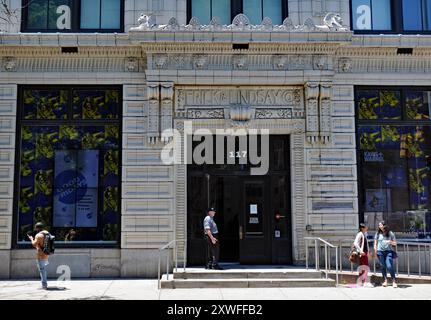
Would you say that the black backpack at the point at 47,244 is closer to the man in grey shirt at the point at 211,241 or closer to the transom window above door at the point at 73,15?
the man in grey shirt at the point at 211,241

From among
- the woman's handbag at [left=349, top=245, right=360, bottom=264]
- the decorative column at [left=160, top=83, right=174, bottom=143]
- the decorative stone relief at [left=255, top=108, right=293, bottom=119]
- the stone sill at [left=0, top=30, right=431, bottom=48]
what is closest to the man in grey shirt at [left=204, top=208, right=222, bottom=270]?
the decorative column at [left=160, top=83, right=174, bottom=143]

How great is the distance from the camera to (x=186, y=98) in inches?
615

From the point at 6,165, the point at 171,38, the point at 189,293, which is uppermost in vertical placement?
the point at 171,38

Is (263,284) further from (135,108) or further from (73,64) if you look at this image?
(73,64)

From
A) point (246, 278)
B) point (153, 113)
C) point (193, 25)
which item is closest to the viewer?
point (246, 278)

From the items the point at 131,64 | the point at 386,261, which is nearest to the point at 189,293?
the point at 386,261

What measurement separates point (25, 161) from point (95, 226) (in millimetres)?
2780

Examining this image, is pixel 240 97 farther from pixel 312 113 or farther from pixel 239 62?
pixel 312 113

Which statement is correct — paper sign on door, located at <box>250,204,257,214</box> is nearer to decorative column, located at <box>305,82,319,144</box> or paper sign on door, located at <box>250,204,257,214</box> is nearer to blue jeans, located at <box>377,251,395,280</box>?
decorative column, located at <box>305,82,319,144</box>

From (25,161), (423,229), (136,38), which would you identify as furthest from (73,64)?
(423,229)

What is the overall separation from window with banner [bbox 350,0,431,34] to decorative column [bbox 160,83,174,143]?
19.5 ft

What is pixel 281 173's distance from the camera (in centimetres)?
1581

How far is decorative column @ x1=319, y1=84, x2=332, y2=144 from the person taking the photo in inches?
606

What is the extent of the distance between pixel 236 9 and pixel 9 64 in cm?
686
